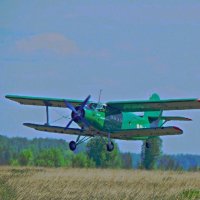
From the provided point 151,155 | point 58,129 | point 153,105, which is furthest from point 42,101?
point 151,155

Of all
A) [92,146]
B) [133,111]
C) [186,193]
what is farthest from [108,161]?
[186,193]

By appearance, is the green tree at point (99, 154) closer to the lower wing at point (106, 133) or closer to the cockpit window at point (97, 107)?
the lower wing at point (106, 133)

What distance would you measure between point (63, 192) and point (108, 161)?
59.6m

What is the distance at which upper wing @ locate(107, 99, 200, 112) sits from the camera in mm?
40000

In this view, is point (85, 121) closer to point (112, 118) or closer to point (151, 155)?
point (112, 118)

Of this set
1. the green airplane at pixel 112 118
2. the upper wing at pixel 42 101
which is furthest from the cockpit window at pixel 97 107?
the upper wing at pixel 42 101

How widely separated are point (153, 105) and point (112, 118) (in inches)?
86.5

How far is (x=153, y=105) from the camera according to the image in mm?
41938

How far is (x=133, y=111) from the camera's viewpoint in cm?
4409

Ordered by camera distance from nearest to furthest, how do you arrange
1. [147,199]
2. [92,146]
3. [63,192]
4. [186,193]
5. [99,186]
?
[147,199] → [186,193] → [63,192] → [99,186] → [92,146]

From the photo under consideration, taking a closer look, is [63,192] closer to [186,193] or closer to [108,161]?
[186,193]

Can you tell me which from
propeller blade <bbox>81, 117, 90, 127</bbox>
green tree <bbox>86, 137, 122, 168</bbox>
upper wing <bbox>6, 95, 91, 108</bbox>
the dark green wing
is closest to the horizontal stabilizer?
the dark green wing

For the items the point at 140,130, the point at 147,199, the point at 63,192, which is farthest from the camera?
the point at 140,130

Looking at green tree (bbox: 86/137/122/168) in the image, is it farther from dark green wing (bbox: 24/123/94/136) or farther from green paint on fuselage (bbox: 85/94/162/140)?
dark green wing (bbox: 24/123/94/136)
